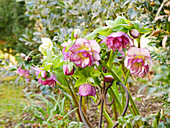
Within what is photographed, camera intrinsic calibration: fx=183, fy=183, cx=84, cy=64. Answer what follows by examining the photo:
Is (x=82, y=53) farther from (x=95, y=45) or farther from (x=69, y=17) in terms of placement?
(x=69, y=17)

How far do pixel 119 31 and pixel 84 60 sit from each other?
13cm

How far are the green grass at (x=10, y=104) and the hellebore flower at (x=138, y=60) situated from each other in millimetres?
912

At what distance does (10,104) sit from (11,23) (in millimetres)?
2579

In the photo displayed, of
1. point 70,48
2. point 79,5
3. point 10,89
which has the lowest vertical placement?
point 10,89

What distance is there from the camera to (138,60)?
564 millimetres

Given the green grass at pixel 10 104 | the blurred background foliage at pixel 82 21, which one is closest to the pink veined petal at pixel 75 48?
the blurred background foliage at pixel 82 21

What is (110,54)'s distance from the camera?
0.70m

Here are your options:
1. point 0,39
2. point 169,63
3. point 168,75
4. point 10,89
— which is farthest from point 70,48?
point 0,39

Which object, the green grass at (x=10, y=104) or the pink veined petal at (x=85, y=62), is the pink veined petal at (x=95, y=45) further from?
the green grass at (x=10, y=104)

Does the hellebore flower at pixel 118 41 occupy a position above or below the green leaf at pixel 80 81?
above

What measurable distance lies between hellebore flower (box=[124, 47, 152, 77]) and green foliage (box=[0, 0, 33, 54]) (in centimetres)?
312

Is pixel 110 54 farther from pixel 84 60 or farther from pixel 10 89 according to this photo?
pixel 10 89

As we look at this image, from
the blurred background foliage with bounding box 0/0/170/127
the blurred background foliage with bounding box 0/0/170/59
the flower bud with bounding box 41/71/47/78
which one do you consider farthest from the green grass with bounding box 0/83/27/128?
the flower bud with bounding box 41/71/47/78

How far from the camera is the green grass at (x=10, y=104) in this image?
4.80 feet
